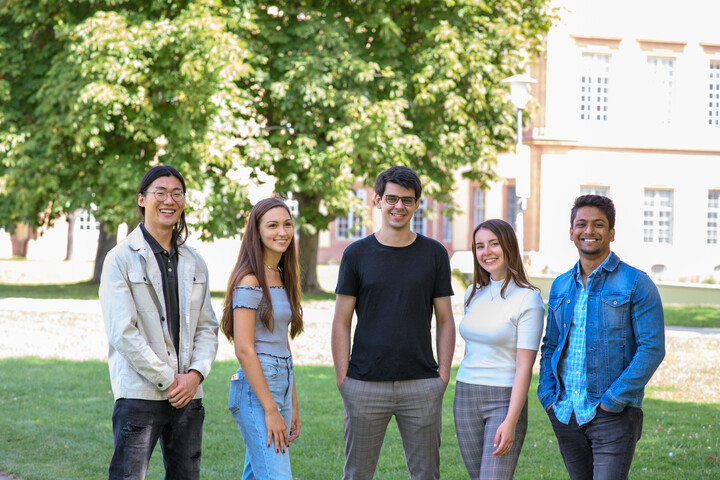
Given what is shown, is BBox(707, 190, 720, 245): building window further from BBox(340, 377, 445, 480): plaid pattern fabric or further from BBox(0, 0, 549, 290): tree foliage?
BBox(340, 377, 445, 480): plaid pattern fabric

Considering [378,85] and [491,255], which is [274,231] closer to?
[491,255]

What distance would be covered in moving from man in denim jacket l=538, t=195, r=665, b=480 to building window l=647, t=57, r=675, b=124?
3281 cm

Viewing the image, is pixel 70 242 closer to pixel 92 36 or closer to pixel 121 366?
pixel 92 36

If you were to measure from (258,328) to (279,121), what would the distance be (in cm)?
1878

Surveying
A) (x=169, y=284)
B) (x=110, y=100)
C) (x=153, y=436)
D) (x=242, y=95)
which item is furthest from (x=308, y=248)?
(x=153, y=436)

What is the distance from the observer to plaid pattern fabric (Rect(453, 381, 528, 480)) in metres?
4.04

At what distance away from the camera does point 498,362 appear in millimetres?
4117

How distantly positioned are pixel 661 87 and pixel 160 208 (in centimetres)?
3389

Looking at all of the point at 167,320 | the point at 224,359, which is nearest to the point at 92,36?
the point at 224,359

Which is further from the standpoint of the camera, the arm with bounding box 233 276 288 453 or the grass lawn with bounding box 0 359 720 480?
the grass lawn with bounding box 0 359 720 480

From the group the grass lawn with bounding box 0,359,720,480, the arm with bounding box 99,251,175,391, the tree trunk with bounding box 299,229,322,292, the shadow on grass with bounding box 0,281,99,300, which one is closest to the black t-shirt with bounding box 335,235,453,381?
the arm with bounding box 99,251,175,391

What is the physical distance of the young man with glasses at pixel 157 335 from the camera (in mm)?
3846

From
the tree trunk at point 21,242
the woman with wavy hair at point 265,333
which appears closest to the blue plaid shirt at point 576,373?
the woman with wavy hair at point 265,333

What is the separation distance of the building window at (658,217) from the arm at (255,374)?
34584 millimetres
